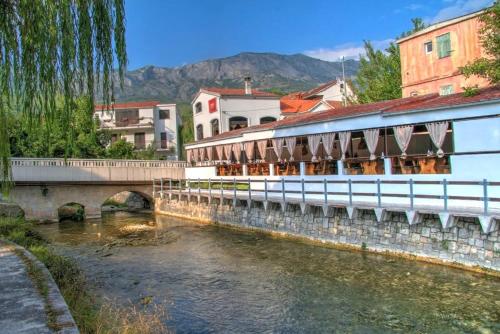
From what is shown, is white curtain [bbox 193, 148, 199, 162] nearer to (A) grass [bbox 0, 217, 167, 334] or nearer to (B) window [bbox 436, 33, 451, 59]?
(B) window [bbox 436, 33, 451, 59]

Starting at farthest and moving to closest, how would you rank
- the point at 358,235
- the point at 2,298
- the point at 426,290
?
the point at 358,235
the point at 426,290
the point at 2,298

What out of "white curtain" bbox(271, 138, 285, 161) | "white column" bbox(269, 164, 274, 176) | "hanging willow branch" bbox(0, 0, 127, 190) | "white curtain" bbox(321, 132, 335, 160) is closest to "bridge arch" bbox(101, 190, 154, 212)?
"white column" bbox(269, 164, 274, 176)

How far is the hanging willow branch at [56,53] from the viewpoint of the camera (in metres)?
7.43

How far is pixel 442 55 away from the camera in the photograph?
89.9 feet

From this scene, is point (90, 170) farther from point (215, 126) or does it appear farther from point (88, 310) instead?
point (88, 310)

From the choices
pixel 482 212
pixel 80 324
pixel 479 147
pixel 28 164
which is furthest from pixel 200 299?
pixel 28 164

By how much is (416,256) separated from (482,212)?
3055 millimetres

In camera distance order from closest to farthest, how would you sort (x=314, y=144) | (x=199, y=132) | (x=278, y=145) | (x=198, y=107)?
(x=314, y=144) → (x=278, y=145) → (x=199, y=132) → (x=198, y=107)

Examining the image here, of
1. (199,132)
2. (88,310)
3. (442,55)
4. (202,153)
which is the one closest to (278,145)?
(202,153)

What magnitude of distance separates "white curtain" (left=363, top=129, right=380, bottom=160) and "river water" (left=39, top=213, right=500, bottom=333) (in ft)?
15.5

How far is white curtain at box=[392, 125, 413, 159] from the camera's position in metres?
17.1

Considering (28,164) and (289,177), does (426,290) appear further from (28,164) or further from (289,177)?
(28,164)

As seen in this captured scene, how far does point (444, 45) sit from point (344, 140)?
12592mm

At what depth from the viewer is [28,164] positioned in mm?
31078
